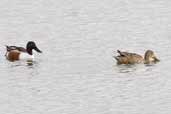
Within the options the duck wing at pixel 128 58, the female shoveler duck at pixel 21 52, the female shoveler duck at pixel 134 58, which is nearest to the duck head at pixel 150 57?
the female shoveler duck at pixel 134 58

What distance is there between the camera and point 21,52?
38.5 meters

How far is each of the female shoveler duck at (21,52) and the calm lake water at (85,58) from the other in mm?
394

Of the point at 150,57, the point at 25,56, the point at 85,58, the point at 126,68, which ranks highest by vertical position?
the point at 25,56

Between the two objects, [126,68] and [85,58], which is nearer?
[126,68]

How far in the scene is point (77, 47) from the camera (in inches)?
1512

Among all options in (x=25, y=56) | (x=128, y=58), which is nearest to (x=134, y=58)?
(x=128, y=58)

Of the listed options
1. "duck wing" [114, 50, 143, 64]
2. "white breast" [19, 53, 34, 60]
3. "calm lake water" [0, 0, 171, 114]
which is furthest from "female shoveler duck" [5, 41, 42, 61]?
"duck wing" [114, 50, 143, 64]

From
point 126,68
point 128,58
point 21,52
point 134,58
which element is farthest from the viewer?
point 21,52

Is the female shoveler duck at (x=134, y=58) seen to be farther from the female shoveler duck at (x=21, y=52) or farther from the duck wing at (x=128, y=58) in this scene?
the female shoveler duck at (x=21, y=52)

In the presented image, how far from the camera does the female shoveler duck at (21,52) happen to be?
3794 centimetres

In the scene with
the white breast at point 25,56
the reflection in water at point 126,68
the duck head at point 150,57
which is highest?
the white breast at point 25,56

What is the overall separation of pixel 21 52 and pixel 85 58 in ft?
11.1

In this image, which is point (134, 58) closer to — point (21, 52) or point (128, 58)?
point (128, 58)

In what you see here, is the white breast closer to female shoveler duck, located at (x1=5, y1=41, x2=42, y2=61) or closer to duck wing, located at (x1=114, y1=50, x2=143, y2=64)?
female shoveler duck, located at (x1=5, y1=41, x2=42, y2=61)
